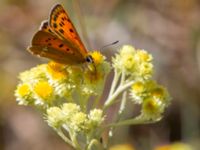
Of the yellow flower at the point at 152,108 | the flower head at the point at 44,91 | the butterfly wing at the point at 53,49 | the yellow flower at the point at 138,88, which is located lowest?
the yellow flower at the point at 152,108

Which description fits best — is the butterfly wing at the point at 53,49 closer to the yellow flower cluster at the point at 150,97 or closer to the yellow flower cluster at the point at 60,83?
the yellow flower cluster at the point at 60,83

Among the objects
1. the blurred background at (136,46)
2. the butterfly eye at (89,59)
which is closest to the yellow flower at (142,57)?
the butterfly eye at (89,59)

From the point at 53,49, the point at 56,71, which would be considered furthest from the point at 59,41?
the point at 56,71

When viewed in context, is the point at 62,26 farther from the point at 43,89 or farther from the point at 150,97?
the point at 150,97

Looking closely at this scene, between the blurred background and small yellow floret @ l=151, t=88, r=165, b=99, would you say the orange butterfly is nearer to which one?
small yellow floret @ l=151, t=88, r=165, b=99

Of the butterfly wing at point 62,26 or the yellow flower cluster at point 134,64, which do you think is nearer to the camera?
the butterfly wing at point 62,26

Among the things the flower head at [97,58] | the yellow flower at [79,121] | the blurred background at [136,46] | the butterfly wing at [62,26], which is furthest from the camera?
the blurred background at [136,46]
